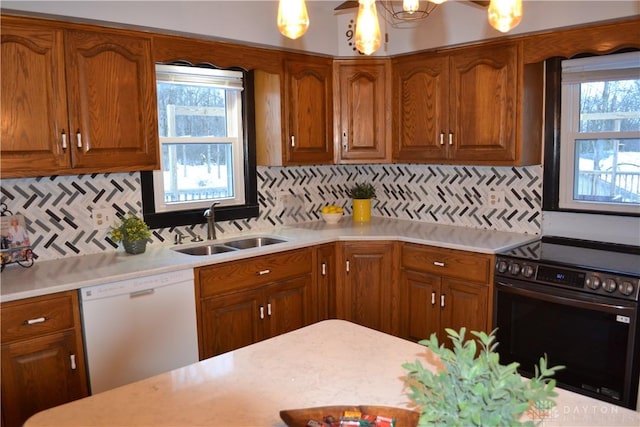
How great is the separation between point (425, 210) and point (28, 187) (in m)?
2.74

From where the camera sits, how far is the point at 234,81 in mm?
3562

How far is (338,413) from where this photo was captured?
123 cm

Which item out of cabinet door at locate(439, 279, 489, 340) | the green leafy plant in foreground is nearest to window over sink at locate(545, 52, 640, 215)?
cabinet door at locate(439, 279, 489, 340)

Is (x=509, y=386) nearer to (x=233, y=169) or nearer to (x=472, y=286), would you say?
(x=472, y=286)

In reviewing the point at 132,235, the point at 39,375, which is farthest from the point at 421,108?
the point at 39,375

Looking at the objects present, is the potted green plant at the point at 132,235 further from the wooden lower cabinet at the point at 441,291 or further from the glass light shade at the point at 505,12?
the glass light shade at the point at 505,12

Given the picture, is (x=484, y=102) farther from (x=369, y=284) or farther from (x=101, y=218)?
(x=101, y=218)

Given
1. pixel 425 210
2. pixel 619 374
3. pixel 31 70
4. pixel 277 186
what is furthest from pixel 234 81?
pixel 619 374

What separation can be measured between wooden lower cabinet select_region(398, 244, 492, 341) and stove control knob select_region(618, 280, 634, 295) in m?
0.70

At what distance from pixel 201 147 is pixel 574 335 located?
8.36 feet

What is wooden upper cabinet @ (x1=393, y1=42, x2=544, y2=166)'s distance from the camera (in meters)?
3.17

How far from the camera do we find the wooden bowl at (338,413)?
1.19 m

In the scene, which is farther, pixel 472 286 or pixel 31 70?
pixel 472 286

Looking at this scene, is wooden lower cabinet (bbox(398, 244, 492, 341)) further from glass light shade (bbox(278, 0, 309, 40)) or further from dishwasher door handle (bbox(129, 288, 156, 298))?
glass light shade (bbox(278, 0, 309, 40))
